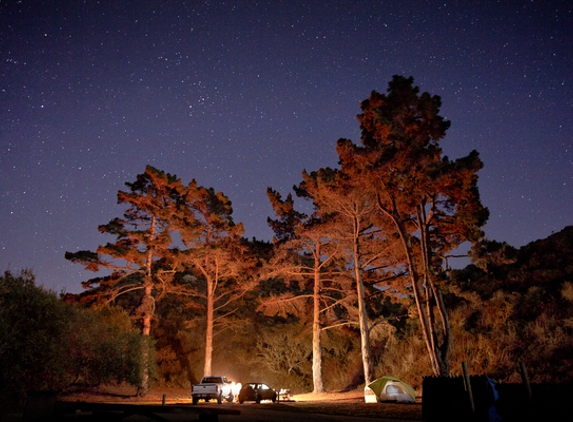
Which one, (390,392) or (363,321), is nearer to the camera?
(390,392)

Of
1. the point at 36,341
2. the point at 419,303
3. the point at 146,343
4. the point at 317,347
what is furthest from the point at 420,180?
the point at 146,343

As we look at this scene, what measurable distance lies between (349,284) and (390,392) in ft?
41.1

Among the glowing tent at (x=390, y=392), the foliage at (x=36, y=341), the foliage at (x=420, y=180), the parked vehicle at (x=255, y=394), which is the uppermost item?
the foliage at (x=420, y=180)

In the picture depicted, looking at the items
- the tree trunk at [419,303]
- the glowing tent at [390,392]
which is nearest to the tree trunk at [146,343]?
the glowing tent at [390,392]

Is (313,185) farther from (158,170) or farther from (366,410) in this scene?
(366,410)

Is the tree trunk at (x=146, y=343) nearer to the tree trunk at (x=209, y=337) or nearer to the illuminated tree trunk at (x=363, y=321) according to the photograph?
the tree trunk at (x=209, y=337)

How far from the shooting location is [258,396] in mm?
28734

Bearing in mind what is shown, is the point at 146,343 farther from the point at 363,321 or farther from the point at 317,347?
the point at 363,321

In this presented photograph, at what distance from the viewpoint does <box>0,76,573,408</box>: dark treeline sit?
74.0 ft

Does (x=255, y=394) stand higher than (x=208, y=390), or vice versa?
(x=208, y=390)

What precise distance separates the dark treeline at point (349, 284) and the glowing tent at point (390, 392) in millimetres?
2095

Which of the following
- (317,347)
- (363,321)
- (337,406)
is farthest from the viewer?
(317,347)

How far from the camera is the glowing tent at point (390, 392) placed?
22000 mm

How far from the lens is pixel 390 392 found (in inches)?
883
